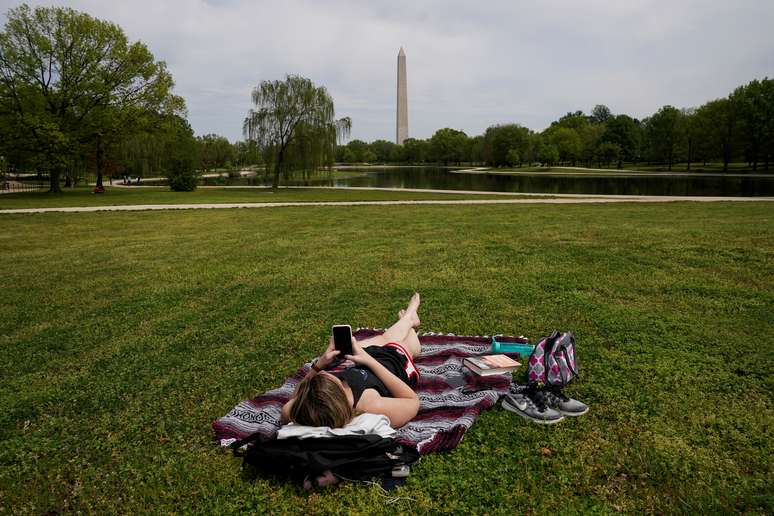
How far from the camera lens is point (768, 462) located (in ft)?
9.80

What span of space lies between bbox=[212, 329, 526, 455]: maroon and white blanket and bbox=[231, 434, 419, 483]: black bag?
6.1 inches

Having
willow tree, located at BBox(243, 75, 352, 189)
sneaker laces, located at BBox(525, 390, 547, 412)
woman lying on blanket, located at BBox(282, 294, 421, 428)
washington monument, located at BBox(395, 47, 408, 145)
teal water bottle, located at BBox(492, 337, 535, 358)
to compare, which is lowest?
sneaker laces, located at BBox(525, 390, 547, 412)

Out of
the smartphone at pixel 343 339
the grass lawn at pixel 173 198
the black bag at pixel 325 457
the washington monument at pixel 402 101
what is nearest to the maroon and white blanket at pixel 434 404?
the black bag at pixel 325 457

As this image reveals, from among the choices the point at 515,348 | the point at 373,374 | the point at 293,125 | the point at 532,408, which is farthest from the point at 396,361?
the point at 293,125

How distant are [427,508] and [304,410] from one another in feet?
3.06

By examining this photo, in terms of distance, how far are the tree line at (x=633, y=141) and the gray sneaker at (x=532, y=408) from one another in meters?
33.2

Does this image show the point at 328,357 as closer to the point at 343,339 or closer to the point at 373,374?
the point at 343,339

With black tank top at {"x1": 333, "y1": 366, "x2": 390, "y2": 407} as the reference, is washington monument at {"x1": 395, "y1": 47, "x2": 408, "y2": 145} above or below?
above

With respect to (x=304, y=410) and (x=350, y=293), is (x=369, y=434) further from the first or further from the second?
(x=350, y=293)

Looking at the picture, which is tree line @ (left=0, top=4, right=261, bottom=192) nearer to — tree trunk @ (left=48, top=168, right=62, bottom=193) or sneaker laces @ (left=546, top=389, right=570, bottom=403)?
tree trunk @ (left=48, top=168, right=62, bottom=193)

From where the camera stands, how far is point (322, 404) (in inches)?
119

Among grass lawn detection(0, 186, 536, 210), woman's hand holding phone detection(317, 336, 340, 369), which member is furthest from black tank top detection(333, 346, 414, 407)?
grass lawn detection(0, 186, 536, 210)

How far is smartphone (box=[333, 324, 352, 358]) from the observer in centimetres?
333

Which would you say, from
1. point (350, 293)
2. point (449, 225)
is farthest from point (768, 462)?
point (449, 225)
